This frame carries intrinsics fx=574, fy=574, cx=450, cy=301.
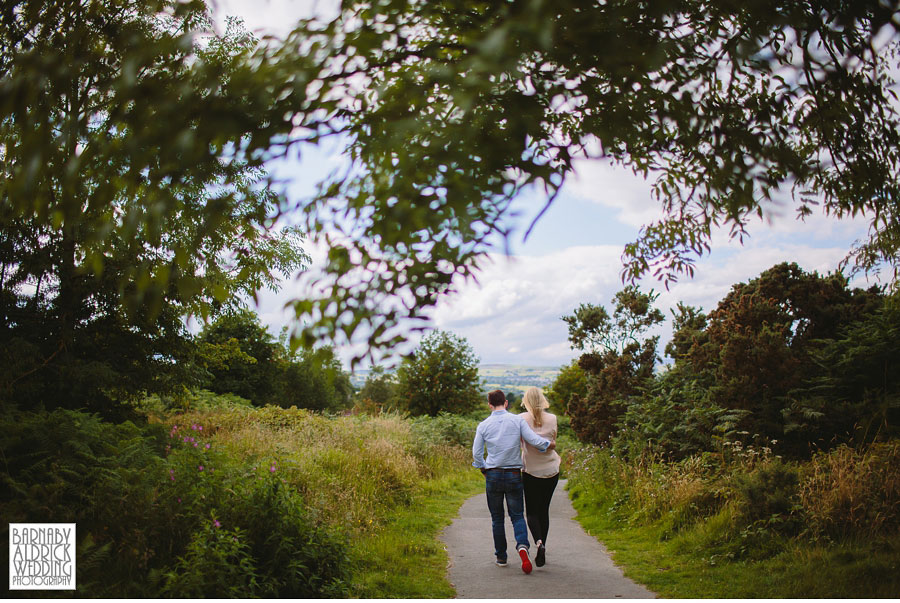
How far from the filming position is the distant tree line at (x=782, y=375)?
8.61 metres

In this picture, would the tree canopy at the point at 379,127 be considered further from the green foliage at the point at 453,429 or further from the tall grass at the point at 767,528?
the green foliage at the point at 453,429

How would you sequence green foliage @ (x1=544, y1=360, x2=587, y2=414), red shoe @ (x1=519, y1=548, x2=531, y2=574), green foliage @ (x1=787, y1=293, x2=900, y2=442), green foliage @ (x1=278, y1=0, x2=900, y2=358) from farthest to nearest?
green foliage @ (x1=544, y1=360, x2=587, y2=414), green foliage @ (x1=787, y1=293, x2=900, y2=442), red shoe @ (x1=519, y1=548, x2=531, y2=574), green foliage @ (x1=278, y1=0, x2=900, y2=358)

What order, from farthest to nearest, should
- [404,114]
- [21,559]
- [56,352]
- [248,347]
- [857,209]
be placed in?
[248,347] < [56,352] < [857,209] < [21,559] < [404,114]

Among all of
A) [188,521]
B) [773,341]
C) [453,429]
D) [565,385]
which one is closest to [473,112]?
[188,521]

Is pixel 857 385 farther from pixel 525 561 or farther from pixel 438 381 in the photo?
pixel 438 381

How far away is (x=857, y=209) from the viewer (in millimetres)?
5883

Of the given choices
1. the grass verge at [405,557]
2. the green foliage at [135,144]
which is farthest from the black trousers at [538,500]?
the green foliage at [135,144]

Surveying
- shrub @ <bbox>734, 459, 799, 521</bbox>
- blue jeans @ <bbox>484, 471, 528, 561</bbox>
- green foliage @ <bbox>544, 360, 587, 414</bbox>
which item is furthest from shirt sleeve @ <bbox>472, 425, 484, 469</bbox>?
green foliage @ <bbox>544, 360, 587, 414</bbox>

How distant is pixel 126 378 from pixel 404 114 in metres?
8.29

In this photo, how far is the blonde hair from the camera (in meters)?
7.02

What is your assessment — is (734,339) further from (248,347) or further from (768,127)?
(248,347)

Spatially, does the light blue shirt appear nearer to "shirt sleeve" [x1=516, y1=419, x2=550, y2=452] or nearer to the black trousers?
"shirt sleeve" [x1=516, y1=419, x2=550, y2=452]

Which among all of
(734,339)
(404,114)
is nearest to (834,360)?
(734,339)

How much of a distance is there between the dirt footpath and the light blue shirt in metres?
1.16
